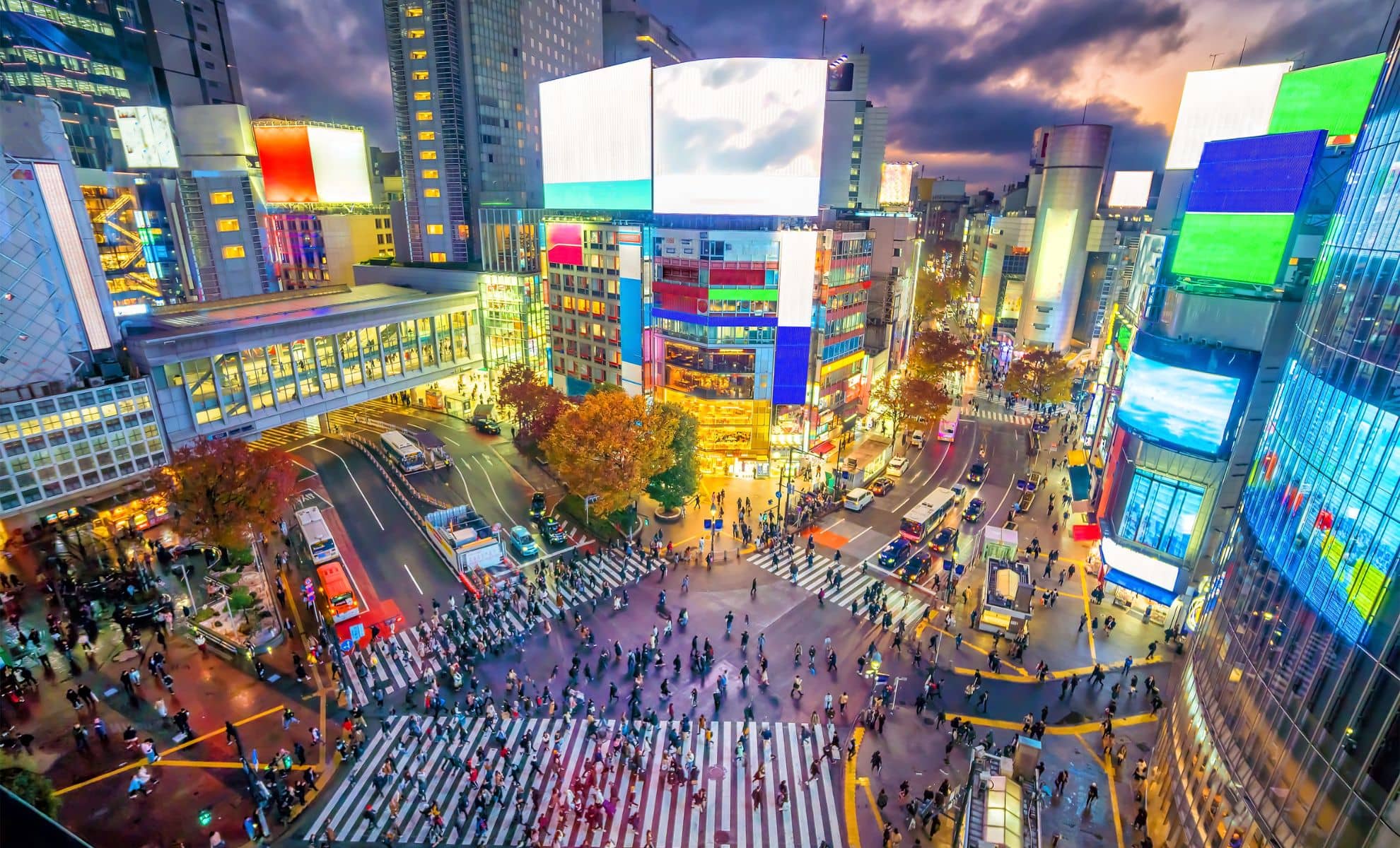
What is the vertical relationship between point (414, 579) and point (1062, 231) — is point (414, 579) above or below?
below

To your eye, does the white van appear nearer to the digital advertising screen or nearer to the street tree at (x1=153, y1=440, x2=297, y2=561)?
the digital advertising screen

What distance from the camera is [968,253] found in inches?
5669

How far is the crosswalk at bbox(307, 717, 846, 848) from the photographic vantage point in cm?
2169

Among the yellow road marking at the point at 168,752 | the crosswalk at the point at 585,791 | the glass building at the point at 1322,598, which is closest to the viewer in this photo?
the glass building at the point at 1322,598

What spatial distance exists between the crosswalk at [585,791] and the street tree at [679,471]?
58.8ft

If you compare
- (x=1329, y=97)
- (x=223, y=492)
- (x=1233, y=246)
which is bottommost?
(x=223, y=492)

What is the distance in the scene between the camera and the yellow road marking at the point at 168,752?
22.4m

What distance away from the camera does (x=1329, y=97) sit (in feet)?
106

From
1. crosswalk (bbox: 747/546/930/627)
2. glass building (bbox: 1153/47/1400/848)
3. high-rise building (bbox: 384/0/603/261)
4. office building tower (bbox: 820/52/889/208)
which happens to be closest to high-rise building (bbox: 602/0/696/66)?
high-rise building (bbox: 384/0/603/261)

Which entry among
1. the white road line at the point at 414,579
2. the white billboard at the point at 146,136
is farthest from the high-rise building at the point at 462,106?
the white road line at the point at 414,579

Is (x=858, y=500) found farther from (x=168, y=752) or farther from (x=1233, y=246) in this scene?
(x=168, y=752)

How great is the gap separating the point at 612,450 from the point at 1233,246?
36893 mm

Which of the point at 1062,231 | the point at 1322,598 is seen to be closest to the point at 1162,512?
the point at 1322,598

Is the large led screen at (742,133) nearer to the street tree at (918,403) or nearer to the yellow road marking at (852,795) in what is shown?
the street tree at (918,403)
